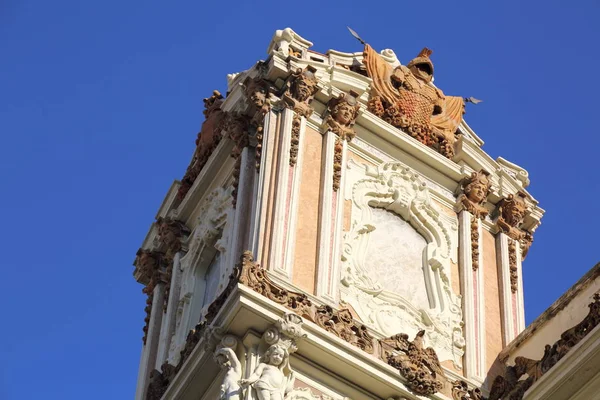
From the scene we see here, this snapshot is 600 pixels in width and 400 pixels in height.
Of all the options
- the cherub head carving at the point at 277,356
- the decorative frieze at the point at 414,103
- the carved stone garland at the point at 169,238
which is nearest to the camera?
the cherub head carving at the point at 277,356

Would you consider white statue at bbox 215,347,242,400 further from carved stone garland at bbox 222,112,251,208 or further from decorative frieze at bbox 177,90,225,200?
decorative frieze at bbox 177,90,225,200

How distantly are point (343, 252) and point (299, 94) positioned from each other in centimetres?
307

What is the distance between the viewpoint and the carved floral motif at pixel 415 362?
25516 mm

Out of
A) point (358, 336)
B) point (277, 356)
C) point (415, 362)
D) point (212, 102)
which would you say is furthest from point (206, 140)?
point (277, 356)

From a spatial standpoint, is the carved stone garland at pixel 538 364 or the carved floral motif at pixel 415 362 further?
the carved floral motif at pixel 415 362

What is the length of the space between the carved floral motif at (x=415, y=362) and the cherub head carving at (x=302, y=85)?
4.87 meters

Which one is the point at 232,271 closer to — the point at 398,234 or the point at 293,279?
the point at 293,279

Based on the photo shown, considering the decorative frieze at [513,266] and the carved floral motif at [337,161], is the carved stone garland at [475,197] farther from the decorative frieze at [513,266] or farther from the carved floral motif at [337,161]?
the carved floral motif at [337,161]

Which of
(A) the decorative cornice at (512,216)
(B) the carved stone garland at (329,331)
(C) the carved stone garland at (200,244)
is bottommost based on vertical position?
(B) the carved stone garland at (329,331)

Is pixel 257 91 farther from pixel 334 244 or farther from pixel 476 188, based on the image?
pixel 476 188

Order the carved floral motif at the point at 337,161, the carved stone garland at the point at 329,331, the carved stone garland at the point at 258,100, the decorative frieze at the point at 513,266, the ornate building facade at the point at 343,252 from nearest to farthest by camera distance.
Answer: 1. the carved stone garland at the point at 329,331
2. the ornate building facade at the point at 343,252
3. the carved floral motif at the point at 337,161
4. the carved stone garland at the point at 258,100
5. the decorative frieze at the point at 513,266

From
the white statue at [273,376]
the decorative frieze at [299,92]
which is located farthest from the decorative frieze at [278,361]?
the decorative frieze at [299,92]

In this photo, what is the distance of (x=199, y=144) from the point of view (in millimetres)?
31438

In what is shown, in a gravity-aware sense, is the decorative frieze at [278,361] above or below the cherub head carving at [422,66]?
below
